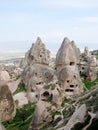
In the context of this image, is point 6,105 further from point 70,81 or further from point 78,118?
point 78,118

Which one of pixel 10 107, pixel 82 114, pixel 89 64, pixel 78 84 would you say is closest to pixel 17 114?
pixel 10 107

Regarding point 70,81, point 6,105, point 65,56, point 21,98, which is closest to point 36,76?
point 21,98

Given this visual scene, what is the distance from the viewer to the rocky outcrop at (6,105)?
42.1 metres

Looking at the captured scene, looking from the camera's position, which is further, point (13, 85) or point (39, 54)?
point (39, 54)

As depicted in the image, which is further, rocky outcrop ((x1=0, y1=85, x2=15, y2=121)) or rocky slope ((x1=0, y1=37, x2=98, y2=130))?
rocky outcrop ((x1=0, y1=85, x2=15, y2=121))

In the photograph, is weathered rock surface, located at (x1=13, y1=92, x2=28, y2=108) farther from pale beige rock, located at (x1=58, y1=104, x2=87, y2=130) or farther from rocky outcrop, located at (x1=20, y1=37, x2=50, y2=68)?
pale beige rock, located at (x1=58, y1=104, x2=87, y2=130)

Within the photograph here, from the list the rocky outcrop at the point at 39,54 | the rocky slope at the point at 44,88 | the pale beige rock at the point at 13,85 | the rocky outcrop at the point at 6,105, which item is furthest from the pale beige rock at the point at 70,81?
the rocky outcrop at the point at 39,54

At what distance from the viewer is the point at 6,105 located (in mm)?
42719

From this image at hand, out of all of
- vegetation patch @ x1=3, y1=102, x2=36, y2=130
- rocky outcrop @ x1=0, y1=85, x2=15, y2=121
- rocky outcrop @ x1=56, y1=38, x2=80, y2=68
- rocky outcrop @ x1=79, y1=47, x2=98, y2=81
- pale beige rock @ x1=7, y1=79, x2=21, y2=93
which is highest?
rocky outcrop @ x1=56, y1=38, x2=80, y2=68

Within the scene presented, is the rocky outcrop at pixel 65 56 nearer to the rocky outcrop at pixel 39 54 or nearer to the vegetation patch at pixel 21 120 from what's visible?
the rocky outcrop at pixel 39 54

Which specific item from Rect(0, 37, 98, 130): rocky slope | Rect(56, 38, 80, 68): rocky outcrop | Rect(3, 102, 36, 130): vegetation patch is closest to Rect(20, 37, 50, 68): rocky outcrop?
Rect(0, 37, 98, 130): rocky slope

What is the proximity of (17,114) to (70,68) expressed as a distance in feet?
28.1

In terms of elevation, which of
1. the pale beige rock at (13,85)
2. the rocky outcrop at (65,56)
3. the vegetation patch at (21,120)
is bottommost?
the vegetation patch at (21,120)

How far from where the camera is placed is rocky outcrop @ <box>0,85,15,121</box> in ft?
138
